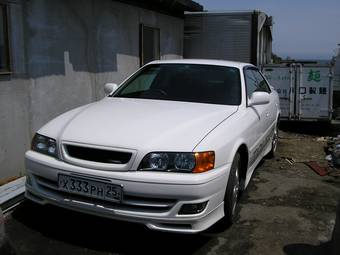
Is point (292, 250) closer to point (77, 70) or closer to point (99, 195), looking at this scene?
point (99, 195)

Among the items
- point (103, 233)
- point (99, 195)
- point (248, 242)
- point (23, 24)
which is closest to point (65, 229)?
point (103, 233)

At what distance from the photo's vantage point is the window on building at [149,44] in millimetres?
8953

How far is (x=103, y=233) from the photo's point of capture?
3834mm

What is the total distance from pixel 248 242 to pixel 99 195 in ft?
4.60

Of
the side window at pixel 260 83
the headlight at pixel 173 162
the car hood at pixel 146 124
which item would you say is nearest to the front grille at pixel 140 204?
the headlight at pixel 173 162

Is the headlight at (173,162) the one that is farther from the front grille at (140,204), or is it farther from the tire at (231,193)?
the tire at (231,193)

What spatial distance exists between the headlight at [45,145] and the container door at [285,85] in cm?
787

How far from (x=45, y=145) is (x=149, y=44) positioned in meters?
6.26

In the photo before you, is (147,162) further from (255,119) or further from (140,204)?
(255,119)

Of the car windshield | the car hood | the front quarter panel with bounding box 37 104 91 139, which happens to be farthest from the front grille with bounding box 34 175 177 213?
the car windshield

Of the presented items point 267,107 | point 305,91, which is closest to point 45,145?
point 267,107

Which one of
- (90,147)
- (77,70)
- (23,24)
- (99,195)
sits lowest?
(99,195)

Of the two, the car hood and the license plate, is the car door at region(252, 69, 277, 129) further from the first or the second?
the license plate

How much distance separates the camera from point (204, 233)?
12.8 feet
